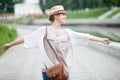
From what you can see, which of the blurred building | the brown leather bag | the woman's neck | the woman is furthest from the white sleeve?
the blurred building

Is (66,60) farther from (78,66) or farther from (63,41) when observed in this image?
(78,66)

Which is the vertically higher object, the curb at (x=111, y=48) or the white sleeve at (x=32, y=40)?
the white sleeve at (x=32, y=40)

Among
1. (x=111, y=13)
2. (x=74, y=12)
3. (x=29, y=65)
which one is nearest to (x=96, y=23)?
(x=111, y=13)

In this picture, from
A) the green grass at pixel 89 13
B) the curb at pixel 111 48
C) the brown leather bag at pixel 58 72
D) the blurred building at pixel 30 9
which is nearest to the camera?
the brown leather bag at pixel 58 72

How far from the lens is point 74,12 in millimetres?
62438

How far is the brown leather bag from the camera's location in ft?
16.3

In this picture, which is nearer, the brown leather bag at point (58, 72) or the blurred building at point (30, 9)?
the brown leather bag at point (58, 72)

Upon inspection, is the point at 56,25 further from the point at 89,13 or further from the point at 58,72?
the point at 89,13

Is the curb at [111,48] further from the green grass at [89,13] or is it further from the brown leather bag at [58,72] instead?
the green grass at [89,13]

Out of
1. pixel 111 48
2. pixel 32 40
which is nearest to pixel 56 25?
pixel 32 40

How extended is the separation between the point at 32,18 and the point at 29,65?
161 ft

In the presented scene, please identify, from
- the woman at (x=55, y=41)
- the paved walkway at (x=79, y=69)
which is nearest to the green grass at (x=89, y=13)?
the paved walkway at (x=79, y=69)

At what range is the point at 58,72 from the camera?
4.97 meters

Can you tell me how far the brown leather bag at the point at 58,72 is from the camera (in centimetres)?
497
